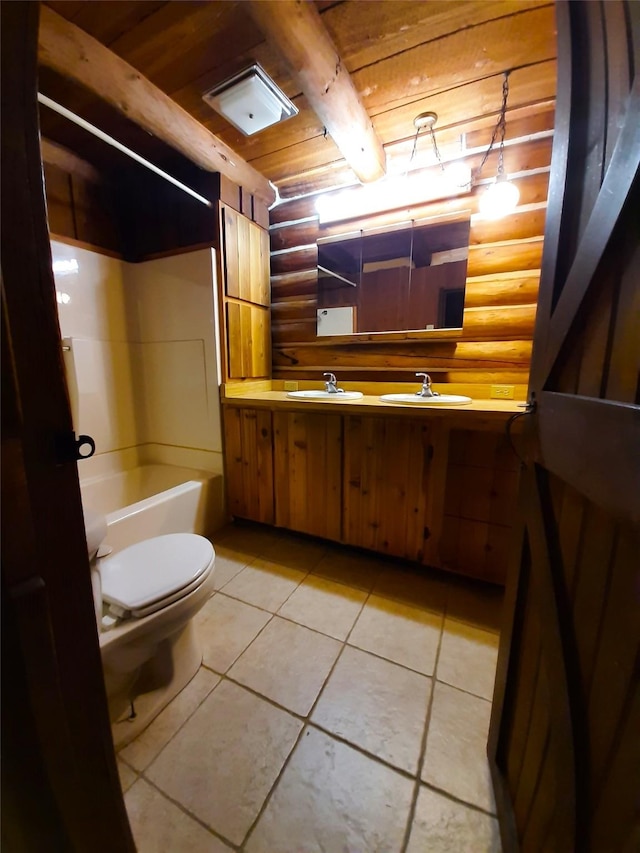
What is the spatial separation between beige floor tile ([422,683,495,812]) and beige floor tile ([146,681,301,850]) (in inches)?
16.7

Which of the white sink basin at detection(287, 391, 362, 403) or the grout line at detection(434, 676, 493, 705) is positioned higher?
the white sink basin at detection(287, 391, 362, 403)

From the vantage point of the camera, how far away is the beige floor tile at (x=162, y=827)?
775 mm

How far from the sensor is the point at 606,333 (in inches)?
19.1

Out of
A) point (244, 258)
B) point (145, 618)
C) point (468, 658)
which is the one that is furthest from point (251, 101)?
point (468, 658)

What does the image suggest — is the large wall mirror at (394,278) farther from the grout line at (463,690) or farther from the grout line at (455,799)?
the grout line at (455,799)

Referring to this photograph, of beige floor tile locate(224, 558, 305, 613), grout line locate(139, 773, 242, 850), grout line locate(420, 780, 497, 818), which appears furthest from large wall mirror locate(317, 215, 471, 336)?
grout line locate(139, 773, 242, 850)

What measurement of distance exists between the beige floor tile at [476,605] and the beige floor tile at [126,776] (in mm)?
1286

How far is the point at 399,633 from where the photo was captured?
55.2 inches

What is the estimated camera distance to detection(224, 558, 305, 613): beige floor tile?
5.23 ft

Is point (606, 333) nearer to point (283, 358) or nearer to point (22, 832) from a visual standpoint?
point (22, 832)

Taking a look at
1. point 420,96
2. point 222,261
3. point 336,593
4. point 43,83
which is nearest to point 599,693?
point 336,593

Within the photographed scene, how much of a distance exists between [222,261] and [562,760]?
2.39 m

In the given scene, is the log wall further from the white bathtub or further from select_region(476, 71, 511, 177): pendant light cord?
the white bathtub

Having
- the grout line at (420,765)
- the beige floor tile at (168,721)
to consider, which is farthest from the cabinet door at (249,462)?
the grout line at (420,765)
